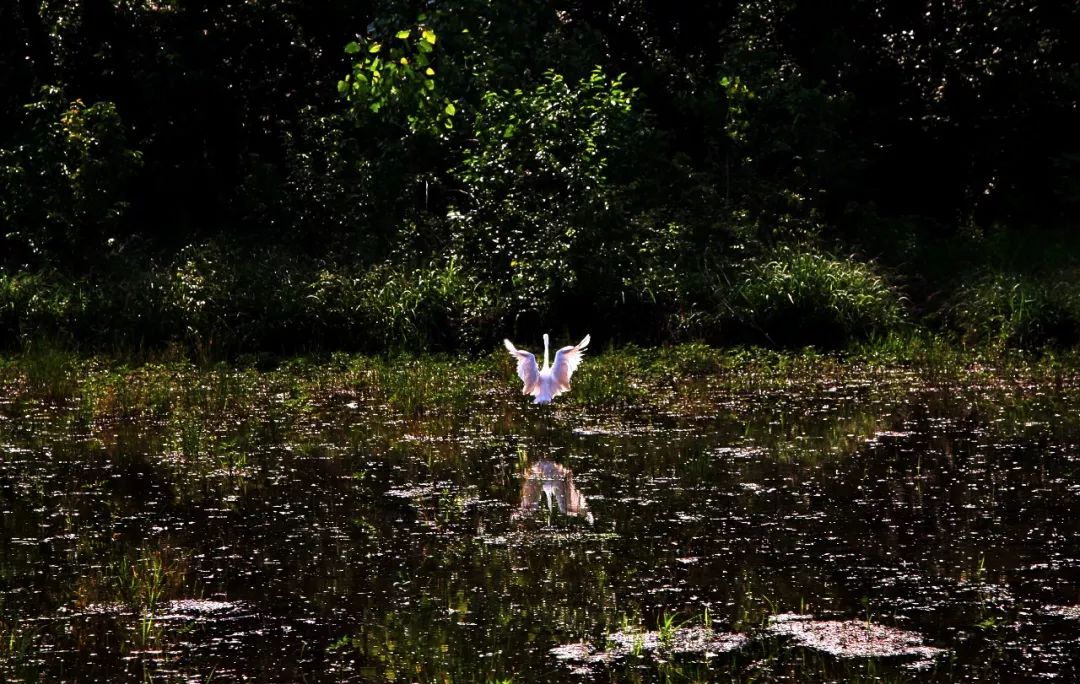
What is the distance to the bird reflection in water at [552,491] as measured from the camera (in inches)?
303

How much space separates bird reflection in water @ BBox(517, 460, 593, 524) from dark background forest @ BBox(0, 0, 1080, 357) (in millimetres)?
2787

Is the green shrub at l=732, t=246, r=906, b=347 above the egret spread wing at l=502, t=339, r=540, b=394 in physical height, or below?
above

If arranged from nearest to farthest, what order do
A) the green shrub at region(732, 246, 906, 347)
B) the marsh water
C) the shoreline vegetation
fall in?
the marsh water → the shoreline vegetation → the green shrub at region(732, 246, 906, 347)

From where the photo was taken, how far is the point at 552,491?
8.12m

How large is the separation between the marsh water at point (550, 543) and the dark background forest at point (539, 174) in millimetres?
2554

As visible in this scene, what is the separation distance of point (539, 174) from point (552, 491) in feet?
22.2

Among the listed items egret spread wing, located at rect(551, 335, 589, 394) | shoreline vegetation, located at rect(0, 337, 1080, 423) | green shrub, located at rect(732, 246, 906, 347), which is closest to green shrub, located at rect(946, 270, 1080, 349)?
shoreline vegetation, located at rect(0, 337, 1080, 423)

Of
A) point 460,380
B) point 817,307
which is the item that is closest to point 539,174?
point 817,307

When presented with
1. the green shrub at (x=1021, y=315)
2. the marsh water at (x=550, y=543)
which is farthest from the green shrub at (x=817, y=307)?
the marsh water at (x=550, y=543)

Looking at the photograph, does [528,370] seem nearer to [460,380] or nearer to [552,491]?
[460,380]

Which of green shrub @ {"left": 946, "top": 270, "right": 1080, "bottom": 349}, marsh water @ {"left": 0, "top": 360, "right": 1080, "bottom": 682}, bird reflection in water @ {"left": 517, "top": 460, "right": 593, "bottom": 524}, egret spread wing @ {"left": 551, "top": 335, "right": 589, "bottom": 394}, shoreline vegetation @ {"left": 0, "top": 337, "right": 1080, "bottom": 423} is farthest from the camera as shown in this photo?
green shrub @ {"left": 946, "top": 270, "right": 1080, "bottom": 349}

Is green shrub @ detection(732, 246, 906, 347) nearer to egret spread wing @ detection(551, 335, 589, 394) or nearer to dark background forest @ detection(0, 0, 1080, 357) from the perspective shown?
dark background forest @ detection(0, 0, 1080, 357)

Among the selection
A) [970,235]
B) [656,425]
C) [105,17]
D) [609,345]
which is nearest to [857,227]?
[970,235]

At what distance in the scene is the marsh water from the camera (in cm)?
538
